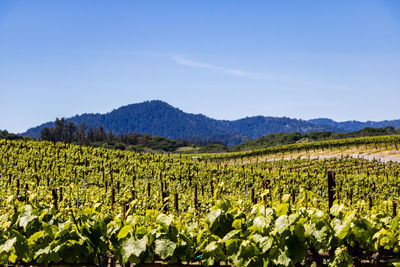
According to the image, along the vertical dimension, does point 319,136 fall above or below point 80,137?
below

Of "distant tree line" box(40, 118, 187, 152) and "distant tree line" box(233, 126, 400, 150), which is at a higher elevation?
"distant tree line" box(40, 118, 187, 152)

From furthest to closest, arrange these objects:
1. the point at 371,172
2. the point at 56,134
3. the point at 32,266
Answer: the point at 56,134, the point at 371,172, the point at 32,266

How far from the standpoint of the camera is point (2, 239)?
11.1 feet

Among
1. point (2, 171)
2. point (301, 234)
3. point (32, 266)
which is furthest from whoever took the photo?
point (2, 171)

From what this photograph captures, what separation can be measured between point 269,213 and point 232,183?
20.0 metres

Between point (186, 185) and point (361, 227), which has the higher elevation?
point (361, 227)

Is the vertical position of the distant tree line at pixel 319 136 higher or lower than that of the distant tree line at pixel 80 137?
lower

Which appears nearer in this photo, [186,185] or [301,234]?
[301,234]

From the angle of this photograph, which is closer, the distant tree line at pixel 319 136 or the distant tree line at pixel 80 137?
the distant tree line at pixel 319 136

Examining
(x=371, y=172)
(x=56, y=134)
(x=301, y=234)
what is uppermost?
(x=56, y=134)

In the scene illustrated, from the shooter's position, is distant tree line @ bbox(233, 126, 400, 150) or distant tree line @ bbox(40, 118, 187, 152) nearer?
distant tree line @ bbox(233, 126, 400, 150)

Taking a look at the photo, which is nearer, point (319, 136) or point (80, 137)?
point (80, 137)

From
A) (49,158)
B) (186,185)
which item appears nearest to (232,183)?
(186,185)

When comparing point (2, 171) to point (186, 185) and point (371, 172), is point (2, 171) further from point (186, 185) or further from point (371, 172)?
point (371, 172)
